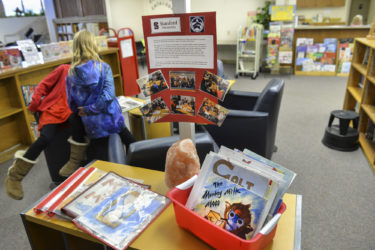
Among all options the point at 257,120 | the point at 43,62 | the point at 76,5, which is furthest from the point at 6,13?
the point at 257,120

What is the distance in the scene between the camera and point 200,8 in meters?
7.89

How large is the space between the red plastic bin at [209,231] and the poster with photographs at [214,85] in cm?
37

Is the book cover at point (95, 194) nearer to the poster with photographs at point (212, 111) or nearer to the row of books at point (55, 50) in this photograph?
the poster with photographs at point (212, 111)

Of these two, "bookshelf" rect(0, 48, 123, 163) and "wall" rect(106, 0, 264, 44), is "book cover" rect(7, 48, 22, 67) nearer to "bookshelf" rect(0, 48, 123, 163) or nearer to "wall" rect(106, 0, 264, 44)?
"bookshelf" rect(0, 48, 123, 163)

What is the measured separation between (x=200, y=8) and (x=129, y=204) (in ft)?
25.1

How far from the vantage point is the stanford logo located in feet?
3.41

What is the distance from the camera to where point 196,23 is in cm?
105

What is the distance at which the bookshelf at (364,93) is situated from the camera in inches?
123

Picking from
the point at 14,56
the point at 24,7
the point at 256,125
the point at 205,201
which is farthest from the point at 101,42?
the point at 24,7

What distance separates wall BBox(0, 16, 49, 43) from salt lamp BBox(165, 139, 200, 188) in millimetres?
10284

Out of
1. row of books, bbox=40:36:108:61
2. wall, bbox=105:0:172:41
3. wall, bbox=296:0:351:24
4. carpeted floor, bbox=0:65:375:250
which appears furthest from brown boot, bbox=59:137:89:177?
wall, bbox=296:0:351:24

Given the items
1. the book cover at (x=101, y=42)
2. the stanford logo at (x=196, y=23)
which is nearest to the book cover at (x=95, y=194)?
the stanford logo at (x=196, y=23)

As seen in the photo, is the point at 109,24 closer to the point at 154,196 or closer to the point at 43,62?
the point at 43,62

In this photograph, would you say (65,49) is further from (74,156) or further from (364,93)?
(364,93)
